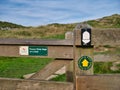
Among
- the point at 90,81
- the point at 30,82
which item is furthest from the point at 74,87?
the point at 30,82

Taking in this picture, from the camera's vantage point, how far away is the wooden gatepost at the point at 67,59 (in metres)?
5.21

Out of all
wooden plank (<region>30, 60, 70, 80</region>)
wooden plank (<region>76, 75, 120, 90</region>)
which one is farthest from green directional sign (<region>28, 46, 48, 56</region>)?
wooden plank (<region>76, 75, 120, 90</region>)

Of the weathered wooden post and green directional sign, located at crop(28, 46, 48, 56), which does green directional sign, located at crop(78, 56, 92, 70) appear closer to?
the weathered wooden post

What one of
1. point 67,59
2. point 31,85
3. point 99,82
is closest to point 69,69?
point 67,59

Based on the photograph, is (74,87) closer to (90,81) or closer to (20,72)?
(90,81)

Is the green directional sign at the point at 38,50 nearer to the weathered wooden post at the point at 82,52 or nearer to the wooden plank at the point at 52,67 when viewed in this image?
the wooden plank at the point at 52,67

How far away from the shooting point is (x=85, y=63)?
5.28 m

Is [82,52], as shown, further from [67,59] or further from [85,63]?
[67,59]

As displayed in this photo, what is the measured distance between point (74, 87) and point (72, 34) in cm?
77

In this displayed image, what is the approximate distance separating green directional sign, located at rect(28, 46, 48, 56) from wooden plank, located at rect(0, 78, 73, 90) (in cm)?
40

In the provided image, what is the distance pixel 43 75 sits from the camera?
5531 millimetres

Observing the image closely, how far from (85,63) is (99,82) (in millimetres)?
333

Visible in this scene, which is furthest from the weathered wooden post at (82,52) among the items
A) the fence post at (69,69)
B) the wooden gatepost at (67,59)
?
the fence post at (69,69)

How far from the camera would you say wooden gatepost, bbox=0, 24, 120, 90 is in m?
5.21
